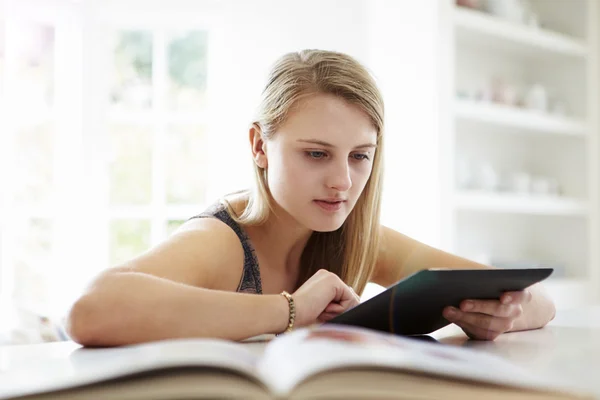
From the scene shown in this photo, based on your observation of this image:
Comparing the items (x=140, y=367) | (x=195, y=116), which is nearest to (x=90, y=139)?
(x=195, y=116)

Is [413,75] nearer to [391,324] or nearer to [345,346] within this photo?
[391,324]

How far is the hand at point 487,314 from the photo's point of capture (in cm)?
100

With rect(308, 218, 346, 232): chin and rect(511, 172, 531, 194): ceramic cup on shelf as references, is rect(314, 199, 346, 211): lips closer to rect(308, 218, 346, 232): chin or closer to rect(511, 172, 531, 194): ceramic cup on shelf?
rect(308, 218, 346, 232): chin

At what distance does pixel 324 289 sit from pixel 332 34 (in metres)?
2.55

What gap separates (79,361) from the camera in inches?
27.9

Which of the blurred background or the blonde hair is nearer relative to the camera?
the blonde hair

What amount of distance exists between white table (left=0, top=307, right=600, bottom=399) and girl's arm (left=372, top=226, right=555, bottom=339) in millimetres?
25

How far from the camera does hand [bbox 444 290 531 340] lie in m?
1.00

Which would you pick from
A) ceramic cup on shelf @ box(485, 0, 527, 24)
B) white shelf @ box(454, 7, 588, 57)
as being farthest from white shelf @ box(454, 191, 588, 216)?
ceramic cup on shelf @ box(485, 0, 527, 24)

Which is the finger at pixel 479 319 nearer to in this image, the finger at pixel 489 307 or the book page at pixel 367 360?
the finger at pixel 489 307

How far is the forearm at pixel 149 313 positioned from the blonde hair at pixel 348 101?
1.65ft

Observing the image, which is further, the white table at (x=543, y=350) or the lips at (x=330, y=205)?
the lips at (x=330, y=205)

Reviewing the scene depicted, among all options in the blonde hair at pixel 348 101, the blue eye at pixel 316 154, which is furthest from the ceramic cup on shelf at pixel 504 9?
the blue eye at pixel 316 154

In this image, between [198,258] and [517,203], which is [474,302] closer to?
[198,258]
